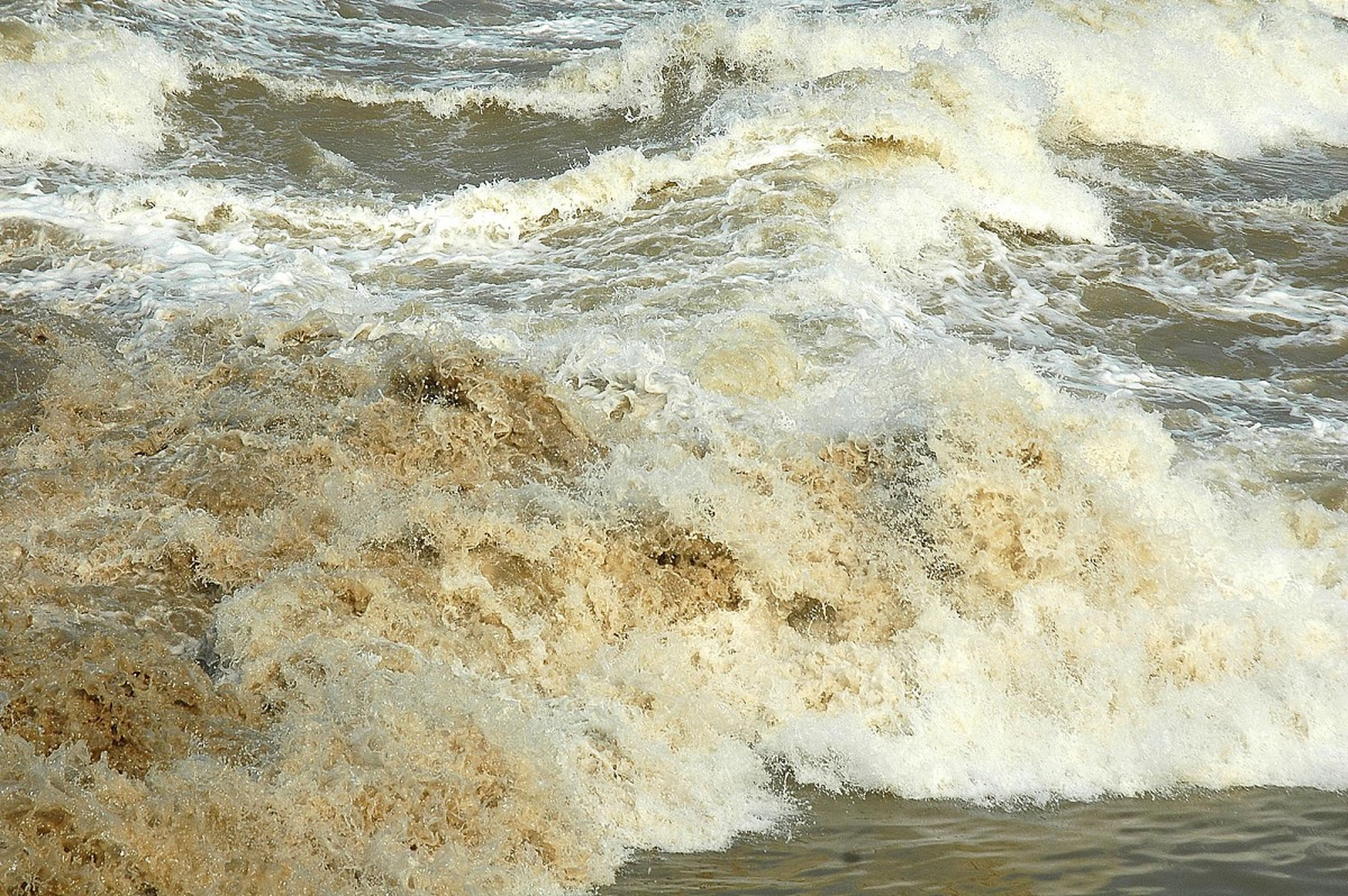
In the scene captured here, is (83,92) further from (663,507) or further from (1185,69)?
(1185,69)

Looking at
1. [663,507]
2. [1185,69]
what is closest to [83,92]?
[663,507]

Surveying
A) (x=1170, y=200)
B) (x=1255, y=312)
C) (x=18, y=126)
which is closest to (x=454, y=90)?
(x=18, y=126)

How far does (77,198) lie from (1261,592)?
27.2 feet

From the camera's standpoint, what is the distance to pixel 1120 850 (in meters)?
4.23

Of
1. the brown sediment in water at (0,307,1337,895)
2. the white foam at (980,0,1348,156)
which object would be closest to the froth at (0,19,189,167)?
the brown sediment in water at (0,307,1337,895)

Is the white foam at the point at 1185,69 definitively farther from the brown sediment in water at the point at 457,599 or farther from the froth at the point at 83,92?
the froth at the point at 83,92

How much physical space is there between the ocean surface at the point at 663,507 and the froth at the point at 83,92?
5 cm

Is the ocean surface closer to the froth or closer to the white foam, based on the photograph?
the froth

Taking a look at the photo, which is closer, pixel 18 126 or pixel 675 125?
pixel 18 126

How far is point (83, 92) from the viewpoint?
11023 millimetres

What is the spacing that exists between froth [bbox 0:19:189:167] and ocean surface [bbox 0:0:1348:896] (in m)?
0.05

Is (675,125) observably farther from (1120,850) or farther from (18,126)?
(1120,850)

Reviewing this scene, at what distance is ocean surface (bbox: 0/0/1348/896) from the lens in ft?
13.4

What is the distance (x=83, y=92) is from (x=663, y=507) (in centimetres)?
805
